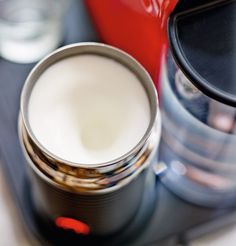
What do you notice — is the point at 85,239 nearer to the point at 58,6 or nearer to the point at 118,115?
the point at 118,115

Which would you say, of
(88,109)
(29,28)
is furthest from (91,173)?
(29,28)

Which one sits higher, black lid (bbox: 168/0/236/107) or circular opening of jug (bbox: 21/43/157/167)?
black lid (bbox: 168/0/236/107)

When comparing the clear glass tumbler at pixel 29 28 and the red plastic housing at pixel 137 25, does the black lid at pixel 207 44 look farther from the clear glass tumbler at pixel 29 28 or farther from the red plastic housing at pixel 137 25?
the clear glass tumbler at pixel 29 28

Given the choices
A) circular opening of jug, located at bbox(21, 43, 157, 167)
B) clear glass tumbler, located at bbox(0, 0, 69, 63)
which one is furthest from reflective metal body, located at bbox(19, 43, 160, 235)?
clear glass tumbler, located at bbox(0, 0, 69, 63)

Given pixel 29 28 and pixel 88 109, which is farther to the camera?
pixel 29 28

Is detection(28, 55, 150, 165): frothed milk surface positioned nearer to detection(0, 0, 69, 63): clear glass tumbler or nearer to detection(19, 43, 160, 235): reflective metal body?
detection(19, 43, 160, 235): reflective metal body

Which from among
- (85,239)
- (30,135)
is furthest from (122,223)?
(30,135)

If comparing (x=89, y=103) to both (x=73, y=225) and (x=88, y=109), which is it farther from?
(x=73, y=225)
